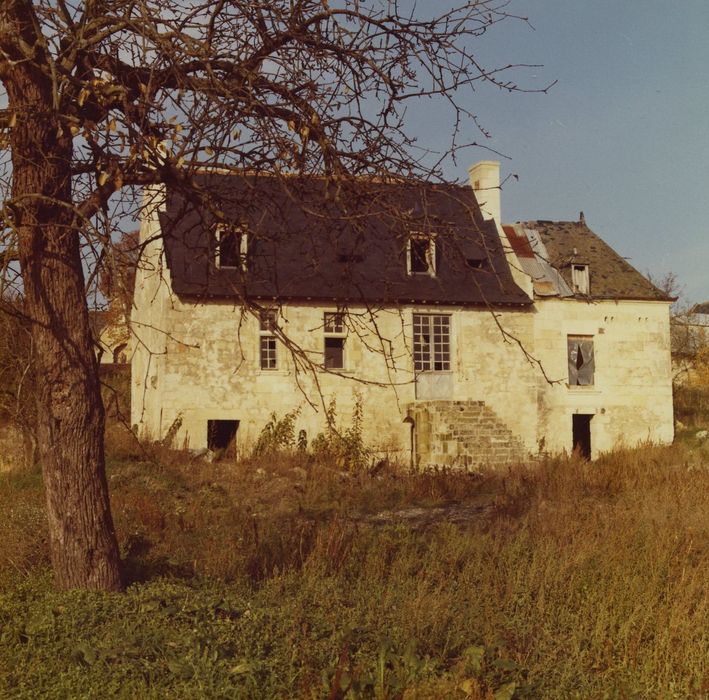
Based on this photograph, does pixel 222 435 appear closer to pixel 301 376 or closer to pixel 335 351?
pixel 301 376

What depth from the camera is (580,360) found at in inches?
990

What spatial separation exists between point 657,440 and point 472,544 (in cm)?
1801

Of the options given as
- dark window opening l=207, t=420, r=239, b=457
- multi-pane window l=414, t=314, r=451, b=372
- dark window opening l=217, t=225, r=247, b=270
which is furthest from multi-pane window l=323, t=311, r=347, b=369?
dark window opening l=217, t=225, r=247, b=270

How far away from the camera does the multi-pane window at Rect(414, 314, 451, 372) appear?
23953 millimetres

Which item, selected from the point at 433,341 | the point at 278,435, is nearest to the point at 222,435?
the point at 278,435

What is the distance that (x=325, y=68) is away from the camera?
701 centimetres

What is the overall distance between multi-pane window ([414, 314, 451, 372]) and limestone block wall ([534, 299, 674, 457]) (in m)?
2.79

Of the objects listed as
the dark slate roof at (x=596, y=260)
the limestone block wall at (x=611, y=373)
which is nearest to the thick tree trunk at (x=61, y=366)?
the limestone block wall at (x=611, y=373)

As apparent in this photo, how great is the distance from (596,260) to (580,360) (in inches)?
155

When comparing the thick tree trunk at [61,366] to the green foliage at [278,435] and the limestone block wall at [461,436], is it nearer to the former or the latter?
the green foliage at [278,435]

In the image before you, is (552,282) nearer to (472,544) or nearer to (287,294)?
(287,294)

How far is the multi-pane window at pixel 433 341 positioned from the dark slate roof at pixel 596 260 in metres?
4.01

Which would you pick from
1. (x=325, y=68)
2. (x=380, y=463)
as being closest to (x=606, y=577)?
(x=325, y=68)

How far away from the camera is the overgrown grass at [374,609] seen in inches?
197
